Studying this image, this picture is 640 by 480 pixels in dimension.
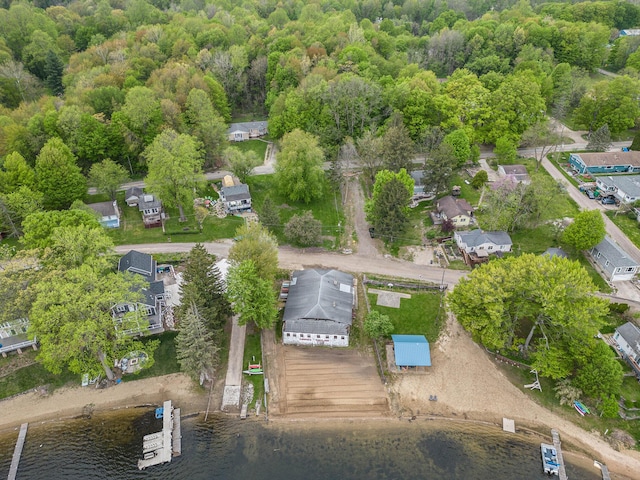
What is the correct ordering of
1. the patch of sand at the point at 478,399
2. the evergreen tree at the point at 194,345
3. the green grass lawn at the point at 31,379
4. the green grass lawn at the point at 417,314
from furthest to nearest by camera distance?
the green grass lawn at the point at 417,314 → the green grass lawn at the point at 31,379 → the evergreen tree at the point at 194,345 → the patch of sand at the point at 478,399

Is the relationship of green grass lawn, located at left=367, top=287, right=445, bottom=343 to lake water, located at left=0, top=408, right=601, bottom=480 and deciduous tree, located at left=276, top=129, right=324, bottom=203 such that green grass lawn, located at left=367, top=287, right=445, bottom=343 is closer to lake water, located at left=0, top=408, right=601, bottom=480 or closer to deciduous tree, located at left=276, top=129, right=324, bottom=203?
lake water, located at left=0, top=408, right=601, bottom=480

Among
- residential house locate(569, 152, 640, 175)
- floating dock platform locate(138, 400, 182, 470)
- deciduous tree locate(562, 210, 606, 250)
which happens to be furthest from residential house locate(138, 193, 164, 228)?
residential house locate(569, 152, 640, 175)

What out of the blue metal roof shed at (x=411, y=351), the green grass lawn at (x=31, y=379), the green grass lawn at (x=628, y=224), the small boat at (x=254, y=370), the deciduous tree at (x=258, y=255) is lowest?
the green grass lawn at (x=31, y=379)

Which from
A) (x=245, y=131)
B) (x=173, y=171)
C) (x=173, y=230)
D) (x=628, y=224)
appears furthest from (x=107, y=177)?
(x=628, y=224)

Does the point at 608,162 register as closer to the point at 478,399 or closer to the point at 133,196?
the point at 478,399

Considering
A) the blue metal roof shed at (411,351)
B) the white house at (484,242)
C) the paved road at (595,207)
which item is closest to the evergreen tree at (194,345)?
the blue metal roof shed at (411,351)

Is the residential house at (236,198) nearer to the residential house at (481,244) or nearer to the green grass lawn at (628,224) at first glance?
the residential house at (481,244)

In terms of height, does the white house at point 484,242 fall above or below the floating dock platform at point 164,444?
above

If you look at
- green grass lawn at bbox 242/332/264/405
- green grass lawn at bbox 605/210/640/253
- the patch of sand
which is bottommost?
green grass lawn at bbox 242/332/264/405

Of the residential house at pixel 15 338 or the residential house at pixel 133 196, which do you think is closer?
the residential house at pixel 15 338
